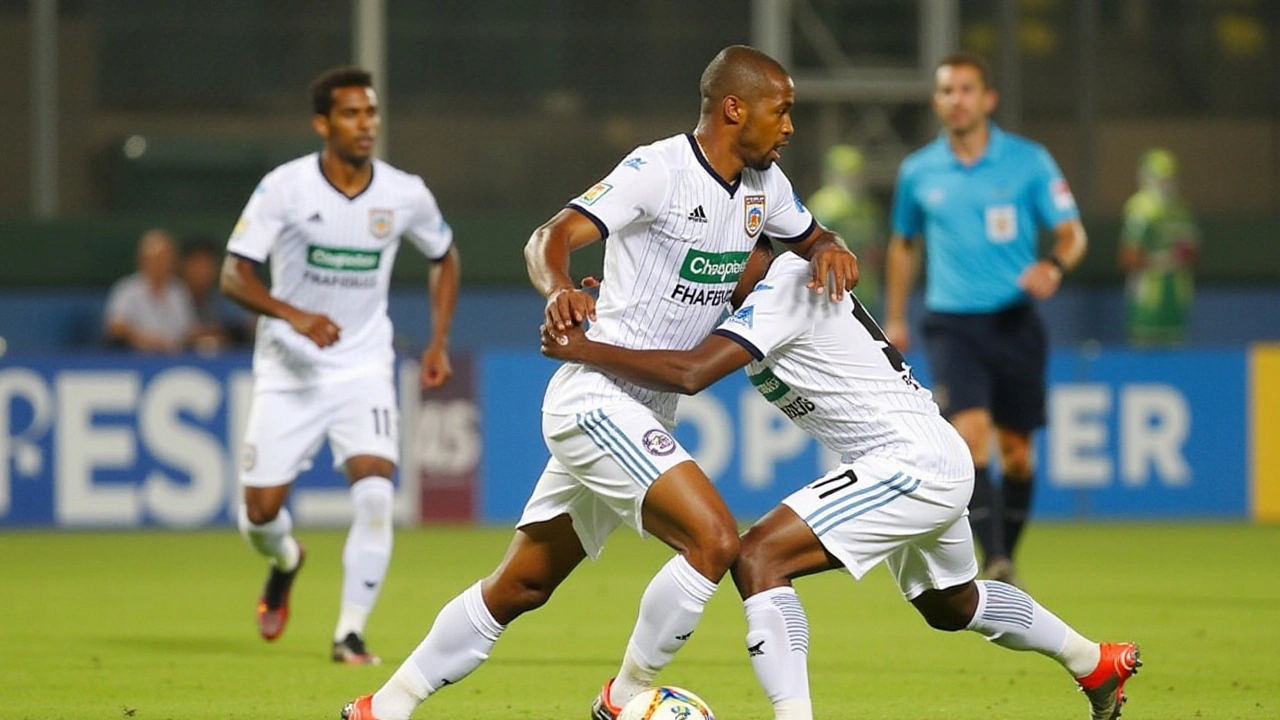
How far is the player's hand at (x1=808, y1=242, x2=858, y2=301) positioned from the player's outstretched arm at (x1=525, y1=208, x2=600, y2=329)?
→ 1.94 ft

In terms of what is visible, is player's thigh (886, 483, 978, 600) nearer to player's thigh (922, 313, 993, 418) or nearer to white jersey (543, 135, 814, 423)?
white jersey (543, 135, 814, 423)

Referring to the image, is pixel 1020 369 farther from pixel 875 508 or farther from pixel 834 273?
pixel 875 508

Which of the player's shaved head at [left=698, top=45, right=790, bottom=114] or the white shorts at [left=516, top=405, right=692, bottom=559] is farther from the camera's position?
the player's shaved head at [left=698, top=45, right=790, bottom=114]

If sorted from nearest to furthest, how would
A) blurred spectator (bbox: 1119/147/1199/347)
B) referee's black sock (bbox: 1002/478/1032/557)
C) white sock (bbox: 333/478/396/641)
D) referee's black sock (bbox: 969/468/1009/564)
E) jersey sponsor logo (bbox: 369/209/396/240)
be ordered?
white sock (bbox: 333/478/396/641) < jersey sponsor logo (bbox: 369/209/396/240) < referee's black sock (bbox: 969/468/1009/564) < referee's black sock (bbox: 1002/478/1032/557) < blurred spectator (bbox: 1119/147/1199/347)

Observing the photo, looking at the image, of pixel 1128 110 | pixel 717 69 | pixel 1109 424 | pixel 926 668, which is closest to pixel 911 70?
pixel 1128 110

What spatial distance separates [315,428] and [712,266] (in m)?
3.02

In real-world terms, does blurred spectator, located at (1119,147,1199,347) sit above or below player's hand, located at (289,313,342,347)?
below

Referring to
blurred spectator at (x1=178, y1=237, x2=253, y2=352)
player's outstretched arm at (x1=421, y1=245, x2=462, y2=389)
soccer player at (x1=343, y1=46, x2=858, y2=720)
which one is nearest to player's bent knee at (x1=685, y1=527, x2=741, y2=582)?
soccer player at (x1=343, y1=46, x2=858, y2=720)

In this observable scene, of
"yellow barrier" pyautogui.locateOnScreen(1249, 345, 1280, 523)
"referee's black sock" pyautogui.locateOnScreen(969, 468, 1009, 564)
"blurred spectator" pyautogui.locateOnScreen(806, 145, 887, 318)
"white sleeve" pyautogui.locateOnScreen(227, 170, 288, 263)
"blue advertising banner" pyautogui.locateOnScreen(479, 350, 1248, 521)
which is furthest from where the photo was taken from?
"blurred spectator" pyautogui.locateOnScreen(806, 145, 887, 318)

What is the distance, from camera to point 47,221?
52.7 ft

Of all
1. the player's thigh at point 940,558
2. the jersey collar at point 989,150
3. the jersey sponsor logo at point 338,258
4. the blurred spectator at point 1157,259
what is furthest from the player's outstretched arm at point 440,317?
the blurred spectator at point 1157,259

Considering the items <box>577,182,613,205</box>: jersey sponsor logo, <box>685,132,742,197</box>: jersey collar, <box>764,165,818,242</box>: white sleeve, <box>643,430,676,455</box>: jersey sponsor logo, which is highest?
<box>685,132,742,197</box>: jersey collar

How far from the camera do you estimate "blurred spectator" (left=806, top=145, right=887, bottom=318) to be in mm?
16328

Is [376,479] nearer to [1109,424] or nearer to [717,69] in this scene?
[717,69]
